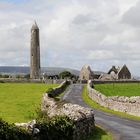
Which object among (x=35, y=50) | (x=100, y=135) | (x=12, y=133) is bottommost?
(x=100, y=135)

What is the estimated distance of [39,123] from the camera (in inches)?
992

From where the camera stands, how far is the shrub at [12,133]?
2179 cm

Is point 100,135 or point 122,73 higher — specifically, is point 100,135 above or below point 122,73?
below

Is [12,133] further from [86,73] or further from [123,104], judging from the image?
[86,73]

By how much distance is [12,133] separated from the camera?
22.3 m

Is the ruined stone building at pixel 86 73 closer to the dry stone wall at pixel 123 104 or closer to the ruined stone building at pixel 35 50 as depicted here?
the ruined stone building at pixel 35 50

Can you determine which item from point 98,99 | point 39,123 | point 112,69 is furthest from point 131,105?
point 112,69

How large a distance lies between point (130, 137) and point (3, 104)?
34.3 m

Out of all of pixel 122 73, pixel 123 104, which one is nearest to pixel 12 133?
pixel 123 104

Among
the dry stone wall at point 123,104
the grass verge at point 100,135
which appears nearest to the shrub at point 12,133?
the grass verge at point 100,135

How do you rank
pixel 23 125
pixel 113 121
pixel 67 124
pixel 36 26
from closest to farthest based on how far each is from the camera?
pixel 23 125 < pixel 67 124 < pixel 113 121 < pixel 36 26

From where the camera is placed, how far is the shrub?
2179 cm

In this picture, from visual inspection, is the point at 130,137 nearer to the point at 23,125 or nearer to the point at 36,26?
the point at 23,125

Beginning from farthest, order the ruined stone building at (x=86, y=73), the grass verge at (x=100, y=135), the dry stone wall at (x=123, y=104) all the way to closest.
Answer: the ruined stone building at (x=86, y=73)
the dry stone wall at (x=123, y=104)
the grass verge at (x=100, y=135)
